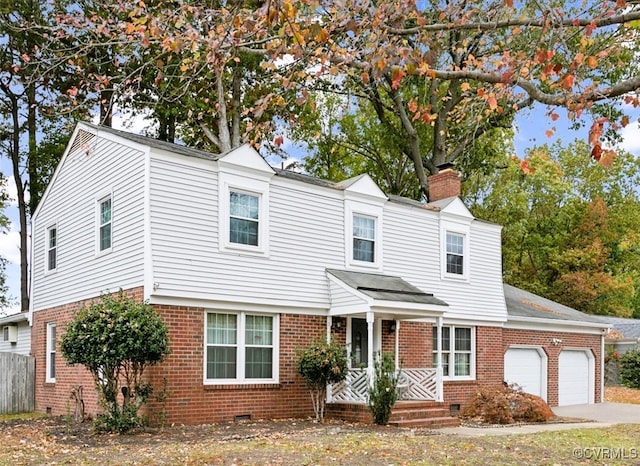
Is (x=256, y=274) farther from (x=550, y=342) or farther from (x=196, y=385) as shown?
(x=550, y=342)

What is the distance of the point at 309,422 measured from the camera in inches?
612

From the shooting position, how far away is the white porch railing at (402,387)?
53.0 feet

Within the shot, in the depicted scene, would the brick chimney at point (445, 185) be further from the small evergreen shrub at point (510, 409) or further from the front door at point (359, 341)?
the small evergreen shrub at point (510, 409)

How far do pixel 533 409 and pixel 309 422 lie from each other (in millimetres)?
→ 6286

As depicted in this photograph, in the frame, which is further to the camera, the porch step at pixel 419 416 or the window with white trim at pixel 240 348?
the porch step at pixel 419 416

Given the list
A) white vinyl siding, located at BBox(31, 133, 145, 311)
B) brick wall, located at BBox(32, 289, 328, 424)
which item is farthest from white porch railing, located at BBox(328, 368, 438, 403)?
white vinyl siding, located at BBox(31, 133, 145, 311)

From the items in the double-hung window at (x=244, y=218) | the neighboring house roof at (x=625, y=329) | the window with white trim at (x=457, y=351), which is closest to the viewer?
the double-hung window at (x=244, y=218)

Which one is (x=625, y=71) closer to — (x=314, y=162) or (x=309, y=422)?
(x=314, y=162)

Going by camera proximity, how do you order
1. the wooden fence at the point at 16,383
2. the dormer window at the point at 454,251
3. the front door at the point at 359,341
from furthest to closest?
the dormer window at the point at 454,251
the wooden fence at the point at 16,383
the front door at the point at 359,341

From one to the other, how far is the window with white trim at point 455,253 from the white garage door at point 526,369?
349cm

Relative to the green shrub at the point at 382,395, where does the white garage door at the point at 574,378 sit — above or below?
below

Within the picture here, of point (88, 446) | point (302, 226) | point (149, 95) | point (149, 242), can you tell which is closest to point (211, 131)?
point (149, 95)

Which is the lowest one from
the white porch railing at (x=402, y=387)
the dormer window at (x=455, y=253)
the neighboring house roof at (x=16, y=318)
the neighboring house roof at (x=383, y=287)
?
the white porch railing at (x=402, y=387)
